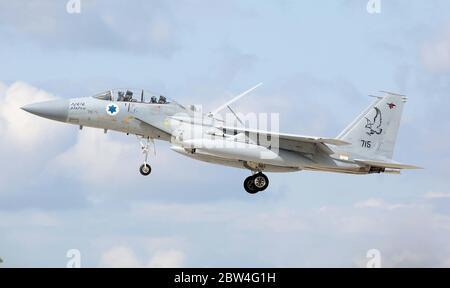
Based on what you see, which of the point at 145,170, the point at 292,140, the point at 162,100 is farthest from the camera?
the point at 162,100

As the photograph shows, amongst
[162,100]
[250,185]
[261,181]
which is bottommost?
[250,185]

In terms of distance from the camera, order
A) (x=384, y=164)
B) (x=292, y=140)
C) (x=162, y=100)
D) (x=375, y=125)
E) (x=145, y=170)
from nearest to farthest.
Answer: (x=145, y=170) < (x=292, y=140) < (x=384, y=164) < (x=162, y=100) < (x=375, y=125)

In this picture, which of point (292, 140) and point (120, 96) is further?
point (120, 96)

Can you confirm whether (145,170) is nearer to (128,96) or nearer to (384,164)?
(128,96)

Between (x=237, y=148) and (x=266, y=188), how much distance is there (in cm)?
211

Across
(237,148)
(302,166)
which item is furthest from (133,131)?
(302,166)

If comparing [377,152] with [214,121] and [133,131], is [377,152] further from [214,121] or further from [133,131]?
[133,131]

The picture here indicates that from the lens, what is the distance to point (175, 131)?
29.6 m

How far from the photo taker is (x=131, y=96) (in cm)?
2995

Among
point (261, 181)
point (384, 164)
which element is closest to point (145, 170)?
point (261, 181)

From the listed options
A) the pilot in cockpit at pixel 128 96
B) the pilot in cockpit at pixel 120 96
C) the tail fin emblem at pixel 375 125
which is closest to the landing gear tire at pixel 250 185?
the tail fin emblem at pixel 375 125

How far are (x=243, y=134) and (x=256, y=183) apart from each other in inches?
70.0

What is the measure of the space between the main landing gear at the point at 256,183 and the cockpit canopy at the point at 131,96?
3.63 m

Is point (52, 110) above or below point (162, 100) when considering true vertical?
below
